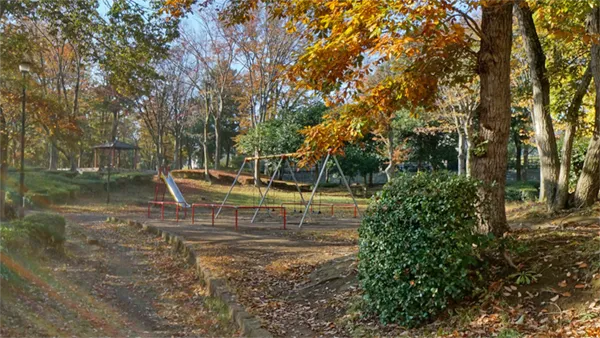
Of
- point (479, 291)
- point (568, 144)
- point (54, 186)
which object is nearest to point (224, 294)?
point (479, 291)

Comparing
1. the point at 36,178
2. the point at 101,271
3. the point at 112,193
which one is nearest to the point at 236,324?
the point at 101,271

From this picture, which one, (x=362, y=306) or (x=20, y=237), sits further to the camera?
(x=20, y=237)

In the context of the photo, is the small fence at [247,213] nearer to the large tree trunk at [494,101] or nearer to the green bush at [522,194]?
the green bush at [522,194]

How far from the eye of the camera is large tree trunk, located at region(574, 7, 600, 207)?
7.59m

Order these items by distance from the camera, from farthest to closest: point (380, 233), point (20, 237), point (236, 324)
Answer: point (20, 237), point (236, 324), point (380, 233)

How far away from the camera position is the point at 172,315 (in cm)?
588

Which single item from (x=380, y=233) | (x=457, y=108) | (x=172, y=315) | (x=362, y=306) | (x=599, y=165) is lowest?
(x=172, y=315)

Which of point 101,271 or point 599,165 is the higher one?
point 599,165

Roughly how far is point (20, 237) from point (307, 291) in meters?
4.55

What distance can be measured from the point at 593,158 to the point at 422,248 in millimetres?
5891

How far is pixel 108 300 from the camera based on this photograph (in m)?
6.31

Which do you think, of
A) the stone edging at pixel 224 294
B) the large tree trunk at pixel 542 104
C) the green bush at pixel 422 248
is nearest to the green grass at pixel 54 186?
the stone edging at pixel 224 294

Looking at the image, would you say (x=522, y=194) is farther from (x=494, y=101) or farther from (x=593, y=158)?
(x=494, y=101)

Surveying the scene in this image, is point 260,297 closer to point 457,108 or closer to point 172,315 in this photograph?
point 172,315
